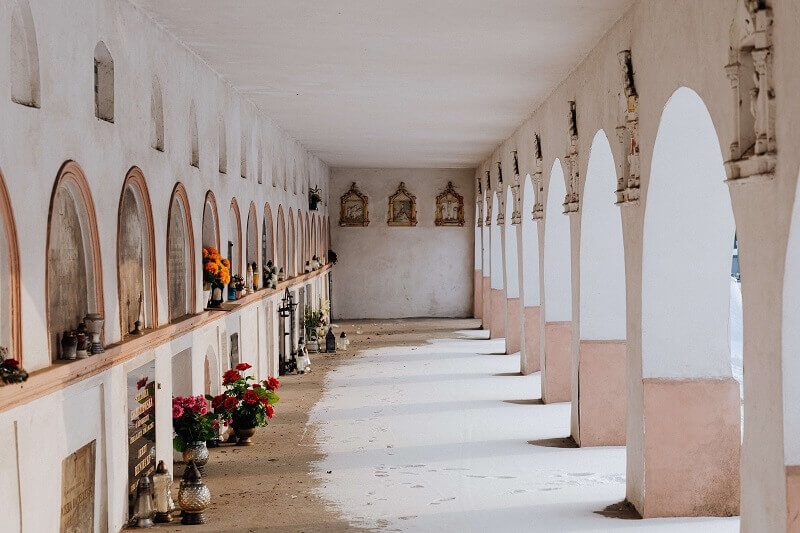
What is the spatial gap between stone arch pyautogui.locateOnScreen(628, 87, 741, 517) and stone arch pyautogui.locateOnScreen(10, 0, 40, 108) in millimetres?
5320

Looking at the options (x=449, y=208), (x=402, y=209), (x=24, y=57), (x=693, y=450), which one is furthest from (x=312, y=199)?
(x=24, y=57)

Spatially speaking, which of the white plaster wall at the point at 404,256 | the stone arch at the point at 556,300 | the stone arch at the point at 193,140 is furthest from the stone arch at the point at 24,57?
the white plaster wall at the point at 404,256

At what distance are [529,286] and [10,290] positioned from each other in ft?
46.7

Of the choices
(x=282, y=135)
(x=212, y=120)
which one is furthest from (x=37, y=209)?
(x=282, y=135)

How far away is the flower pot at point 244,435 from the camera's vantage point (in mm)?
13188

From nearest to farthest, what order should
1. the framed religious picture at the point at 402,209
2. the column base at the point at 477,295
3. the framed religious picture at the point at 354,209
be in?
the column base at the point at 477,295 → the framed religious picture at the point at 354,209 → the framed religious picture at the point at 402,209

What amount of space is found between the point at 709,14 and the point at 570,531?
4648 millimetres

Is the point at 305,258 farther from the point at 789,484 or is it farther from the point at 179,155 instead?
the point at 789,484

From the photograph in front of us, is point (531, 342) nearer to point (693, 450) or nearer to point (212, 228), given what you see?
point (212, 228)

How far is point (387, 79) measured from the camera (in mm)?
14023

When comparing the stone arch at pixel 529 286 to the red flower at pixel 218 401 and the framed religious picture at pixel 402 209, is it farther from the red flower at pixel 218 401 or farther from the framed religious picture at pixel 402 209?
the framed religious picture at pixel 402 209

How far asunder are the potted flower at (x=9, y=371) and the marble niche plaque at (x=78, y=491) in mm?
1466

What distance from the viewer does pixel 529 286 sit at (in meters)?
19.9

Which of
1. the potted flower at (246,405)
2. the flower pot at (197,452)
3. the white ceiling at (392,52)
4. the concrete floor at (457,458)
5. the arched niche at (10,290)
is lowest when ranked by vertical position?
the concrete floor at (457,458)
